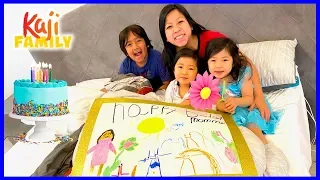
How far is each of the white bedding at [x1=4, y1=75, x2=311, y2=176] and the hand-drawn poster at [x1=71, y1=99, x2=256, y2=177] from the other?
114mm

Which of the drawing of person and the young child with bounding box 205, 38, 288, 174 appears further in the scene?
the young child with bounding box 205, 38, 288, 174

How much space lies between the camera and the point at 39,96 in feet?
5.49

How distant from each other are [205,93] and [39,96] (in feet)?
1.91

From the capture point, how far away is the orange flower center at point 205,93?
1.65 meters

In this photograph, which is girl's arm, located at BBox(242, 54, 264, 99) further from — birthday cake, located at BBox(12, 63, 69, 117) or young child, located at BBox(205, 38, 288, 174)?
birthday cake, located at BBox(12, 63, 69, 117)

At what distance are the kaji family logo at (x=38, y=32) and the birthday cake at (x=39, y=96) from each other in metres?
0.08

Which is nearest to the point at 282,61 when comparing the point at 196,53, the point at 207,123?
the point at 196,53

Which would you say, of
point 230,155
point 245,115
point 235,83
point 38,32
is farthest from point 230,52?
point 38,32

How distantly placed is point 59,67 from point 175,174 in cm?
69

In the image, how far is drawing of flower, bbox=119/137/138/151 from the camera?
1435 millimetres

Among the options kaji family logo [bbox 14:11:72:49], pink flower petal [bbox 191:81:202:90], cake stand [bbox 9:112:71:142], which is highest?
kaji family logo [bbox 14:11:72:49]

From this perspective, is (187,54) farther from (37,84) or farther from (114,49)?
(37,84)

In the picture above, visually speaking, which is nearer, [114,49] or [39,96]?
[39,96]

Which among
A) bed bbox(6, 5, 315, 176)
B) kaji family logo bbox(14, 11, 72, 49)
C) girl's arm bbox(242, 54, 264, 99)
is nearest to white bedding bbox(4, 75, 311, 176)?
bed bbox(6, 5, 315, 176)
